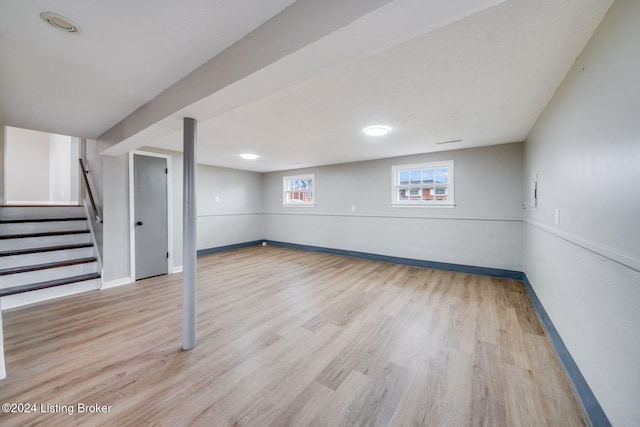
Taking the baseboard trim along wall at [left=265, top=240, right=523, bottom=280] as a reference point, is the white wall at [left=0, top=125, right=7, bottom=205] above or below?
above

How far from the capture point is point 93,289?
11.5 ft

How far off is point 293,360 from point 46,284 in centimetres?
368

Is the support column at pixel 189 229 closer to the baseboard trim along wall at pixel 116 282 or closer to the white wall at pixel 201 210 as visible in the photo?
the white wall at pixel 201 210

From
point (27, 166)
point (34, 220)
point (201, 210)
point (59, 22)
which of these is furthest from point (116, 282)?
point (27, 166)

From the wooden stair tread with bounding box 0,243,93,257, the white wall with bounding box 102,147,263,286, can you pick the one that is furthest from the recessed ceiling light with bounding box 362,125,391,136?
the wooden stair tread with bounding box 0,243,93,257

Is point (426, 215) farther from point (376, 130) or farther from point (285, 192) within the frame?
point (285, 192)

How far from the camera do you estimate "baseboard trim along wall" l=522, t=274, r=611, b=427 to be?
131 cm

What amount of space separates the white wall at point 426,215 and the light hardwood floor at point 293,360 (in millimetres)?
980

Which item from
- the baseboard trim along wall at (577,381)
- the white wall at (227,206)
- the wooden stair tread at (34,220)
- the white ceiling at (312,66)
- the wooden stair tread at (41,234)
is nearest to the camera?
the white ceiling at (312,66)

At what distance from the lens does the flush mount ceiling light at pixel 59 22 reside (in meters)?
1.23

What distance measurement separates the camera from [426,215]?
463 centimetres

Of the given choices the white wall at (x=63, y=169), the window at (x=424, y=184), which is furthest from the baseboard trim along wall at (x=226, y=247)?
the window at (x=424, y=184)

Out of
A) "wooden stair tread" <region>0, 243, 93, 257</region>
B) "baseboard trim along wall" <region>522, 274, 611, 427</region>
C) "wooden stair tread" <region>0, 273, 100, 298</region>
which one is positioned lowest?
"baseboard trim along wall" <region>522, 274, 611, 427</region>

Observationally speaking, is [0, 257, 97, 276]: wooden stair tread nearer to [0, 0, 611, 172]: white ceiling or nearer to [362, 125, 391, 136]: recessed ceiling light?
[0, 0, 611, 172]: white ceiling
